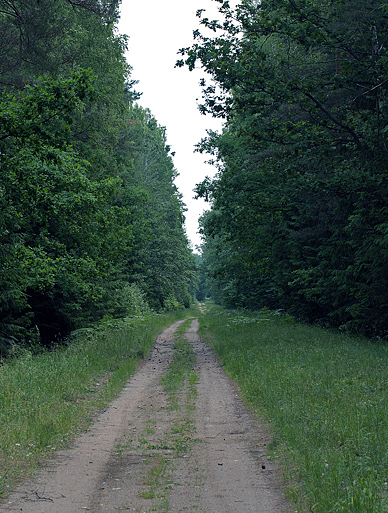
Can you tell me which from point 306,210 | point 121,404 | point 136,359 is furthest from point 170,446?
point 306,210

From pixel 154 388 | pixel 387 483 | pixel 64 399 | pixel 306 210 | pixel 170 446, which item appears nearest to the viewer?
pixel 387 483

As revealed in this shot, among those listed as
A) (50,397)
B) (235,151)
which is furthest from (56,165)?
(235,151)

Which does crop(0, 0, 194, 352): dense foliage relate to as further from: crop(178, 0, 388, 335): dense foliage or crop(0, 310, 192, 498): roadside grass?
crop(178, 0, 388, 335): dense foliage

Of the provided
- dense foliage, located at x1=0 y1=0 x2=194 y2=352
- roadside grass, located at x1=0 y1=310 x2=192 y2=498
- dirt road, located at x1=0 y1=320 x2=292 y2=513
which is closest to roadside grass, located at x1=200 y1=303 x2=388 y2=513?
dirt road, located at x1=0 y1=320 x2=292 y2=513

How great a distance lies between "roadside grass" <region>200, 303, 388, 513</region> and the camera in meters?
4.69

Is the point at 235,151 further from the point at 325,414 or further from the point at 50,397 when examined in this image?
the point at 325,414

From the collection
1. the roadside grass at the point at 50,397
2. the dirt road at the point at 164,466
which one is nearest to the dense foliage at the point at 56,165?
the roadside grass at the point at 50,397

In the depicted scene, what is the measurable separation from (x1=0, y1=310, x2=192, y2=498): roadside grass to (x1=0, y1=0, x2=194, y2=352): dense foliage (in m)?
2.83

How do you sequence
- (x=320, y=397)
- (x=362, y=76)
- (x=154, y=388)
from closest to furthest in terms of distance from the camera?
(x=320, y=397) < (x=154, y=388) < (x=362, y=76)

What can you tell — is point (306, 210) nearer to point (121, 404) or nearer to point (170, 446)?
point (121, 404)

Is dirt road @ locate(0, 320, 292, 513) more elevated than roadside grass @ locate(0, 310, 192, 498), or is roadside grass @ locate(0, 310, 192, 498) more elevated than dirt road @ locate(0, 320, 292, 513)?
roadside grass @ locate(0, 310, 192, 498)

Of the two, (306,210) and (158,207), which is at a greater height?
(158,207)

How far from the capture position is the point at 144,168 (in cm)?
4466

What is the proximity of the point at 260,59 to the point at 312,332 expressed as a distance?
10.5 m
